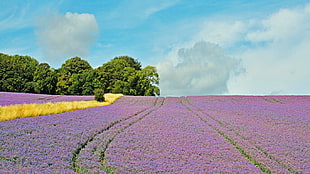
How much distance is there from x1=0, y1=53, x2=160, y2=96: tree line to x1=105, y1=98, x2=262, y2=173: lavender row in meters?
53.0

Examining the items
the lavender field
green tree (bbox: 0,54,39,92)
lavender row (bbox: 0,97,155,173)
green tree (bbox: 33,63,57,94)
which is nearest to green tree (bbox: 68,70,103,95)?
green tree (bbox: 33,63,57,94)

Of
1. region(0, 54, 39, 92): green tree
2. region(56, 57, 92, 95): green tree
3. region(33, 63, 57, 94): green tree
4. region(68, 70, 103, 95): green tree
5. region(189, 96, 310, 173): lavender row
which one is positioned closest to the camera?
region(189, 96, 310, 173): lavender row

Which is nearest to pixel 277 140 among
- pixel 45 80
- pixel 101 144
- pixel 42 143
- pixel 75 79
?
pixel 101 144

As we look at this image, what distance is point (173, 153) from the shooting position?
11445mm

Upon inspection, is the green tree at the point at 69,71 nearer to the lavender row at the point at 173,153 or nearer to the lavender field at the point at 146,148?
the lavender field at the point at 146,148

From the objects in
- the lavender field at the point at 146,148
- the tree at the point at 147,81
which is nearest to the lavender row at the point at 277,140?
the lavender field at the point at 146,148

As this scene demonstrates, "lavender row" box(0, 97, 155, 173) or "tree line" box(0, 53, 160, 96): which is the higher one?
"tree line" box(0, 53, 160, 96)

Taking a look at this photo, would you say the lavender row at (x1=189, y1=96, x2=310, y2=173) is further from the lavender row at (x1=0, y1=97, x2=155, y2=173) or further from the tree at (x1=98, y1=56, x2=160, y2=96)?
the tree at (x1=98, y1=56, x2=160, y2=96)

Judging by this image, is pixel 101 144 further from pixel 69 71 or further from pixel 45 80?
pixel 69 71

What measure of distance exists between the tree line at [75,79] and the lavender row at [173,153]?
2085 inches

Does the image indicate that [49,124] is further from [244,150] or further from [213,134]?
[244,150]

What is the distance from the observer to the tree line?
6862 centimetres

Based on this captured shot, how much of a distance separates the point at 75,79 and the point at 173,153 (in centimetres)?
6154

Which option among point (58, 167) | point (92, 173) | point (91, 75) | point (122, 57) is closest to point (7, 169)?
point (58, 167)
